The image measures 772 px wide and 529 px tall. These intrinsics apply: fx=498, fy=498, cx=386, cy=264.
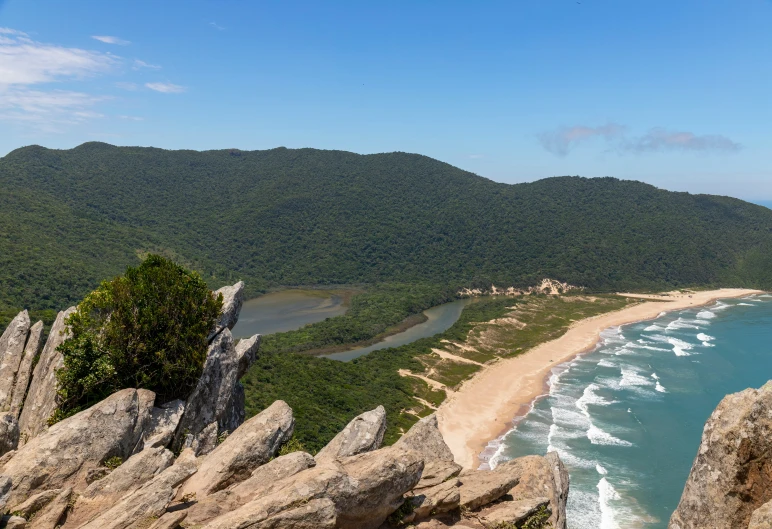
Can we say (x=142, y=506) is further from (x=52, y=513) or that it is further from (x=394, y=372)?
(x=394, y=372)

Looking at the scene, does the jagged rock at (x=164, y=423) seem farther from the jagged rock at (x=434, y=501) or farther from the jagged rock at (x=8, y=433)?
the jagged rock at (x=434, y=501)

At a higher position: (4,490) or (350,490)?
(4,490)

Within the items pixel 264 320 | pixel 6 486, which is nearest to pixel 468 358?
pixel 264 320

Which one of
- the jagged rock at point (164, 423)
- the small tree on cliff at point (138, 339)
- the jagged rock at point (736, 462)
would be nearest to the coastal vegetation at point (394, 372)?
the small tree on cliff at point (138, 339)

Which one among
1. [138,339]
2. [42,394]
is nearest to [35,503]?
[42,394]

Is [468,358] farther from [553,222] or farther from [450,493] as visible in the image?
[553,222]

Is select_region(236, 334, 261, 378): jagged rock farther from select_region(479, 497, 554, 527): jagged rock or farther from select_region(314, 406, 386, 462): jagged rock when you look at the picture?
select_region(479, 497, 554, 527): jagged rock
